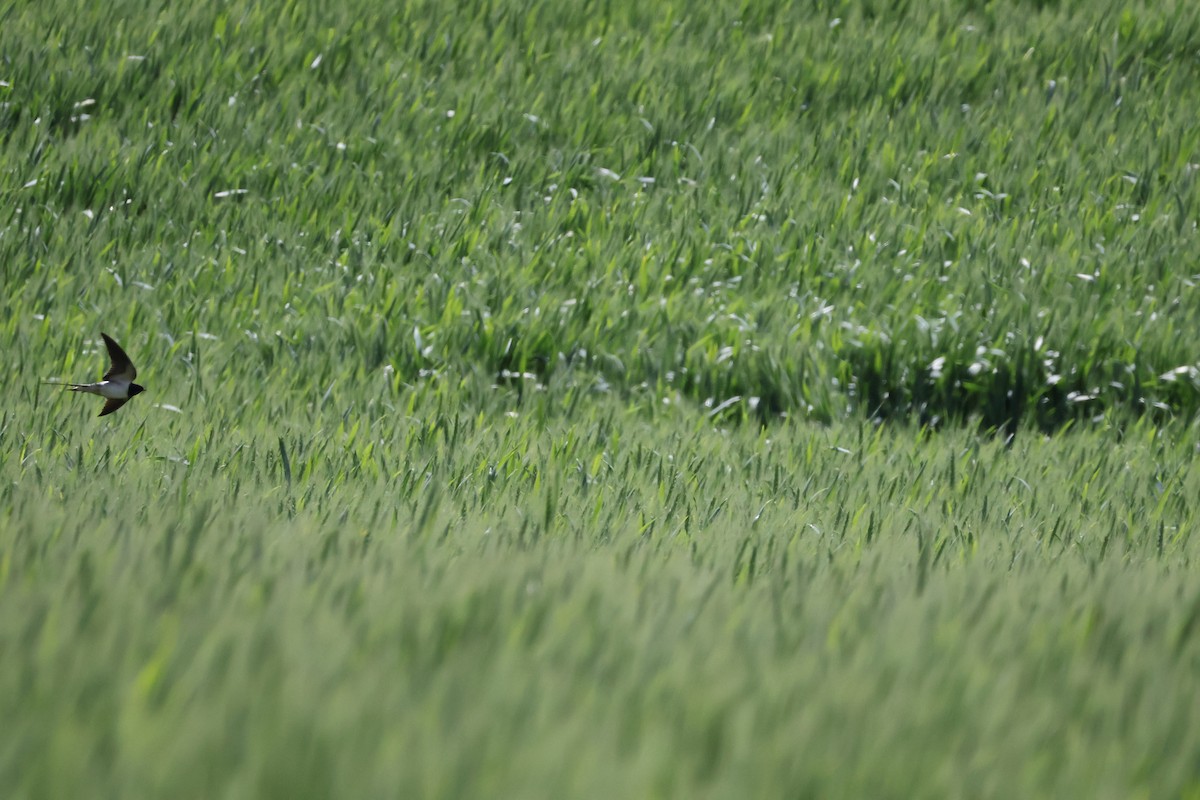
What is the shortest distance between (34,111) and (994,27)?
8.86m

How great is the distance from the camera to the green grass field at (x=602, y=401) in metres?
1.63

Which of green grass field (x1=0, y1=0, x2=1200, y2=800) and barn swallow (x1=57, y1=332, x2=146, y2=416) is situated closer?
green grass field (x1=0, y1=0, x2=1200, y2=800)

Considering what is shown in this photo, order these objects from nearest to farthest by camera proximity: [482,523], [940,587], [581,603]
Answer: [581,603] < [940,587] < [482,523]

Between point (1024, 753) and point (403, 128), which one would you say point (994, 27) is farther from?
point (1024, 753)

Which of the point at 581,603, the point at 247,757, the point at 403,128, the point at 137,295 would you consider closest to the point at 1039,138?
the point at 403,128

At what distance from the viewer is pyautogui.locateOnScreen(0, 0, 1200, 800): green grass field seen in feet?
5.33

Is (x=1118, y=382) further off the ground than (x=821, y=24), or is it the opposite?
(x=821, y=24)

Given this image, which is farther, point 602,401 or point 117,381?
point 602,401

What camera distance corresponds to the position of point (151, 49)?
8961 millimetres

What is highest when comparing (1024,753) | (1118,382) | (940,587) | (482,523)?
(1024,753)

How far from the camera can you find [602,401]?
19.1ft

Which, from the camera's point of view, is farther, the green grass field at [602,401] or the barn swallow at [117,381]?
the barn swallow at [117,381]

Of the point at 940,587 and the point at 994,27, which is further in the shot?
the point at 994,27

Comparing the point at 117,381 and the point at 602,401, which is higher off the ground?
the point at 117,381
